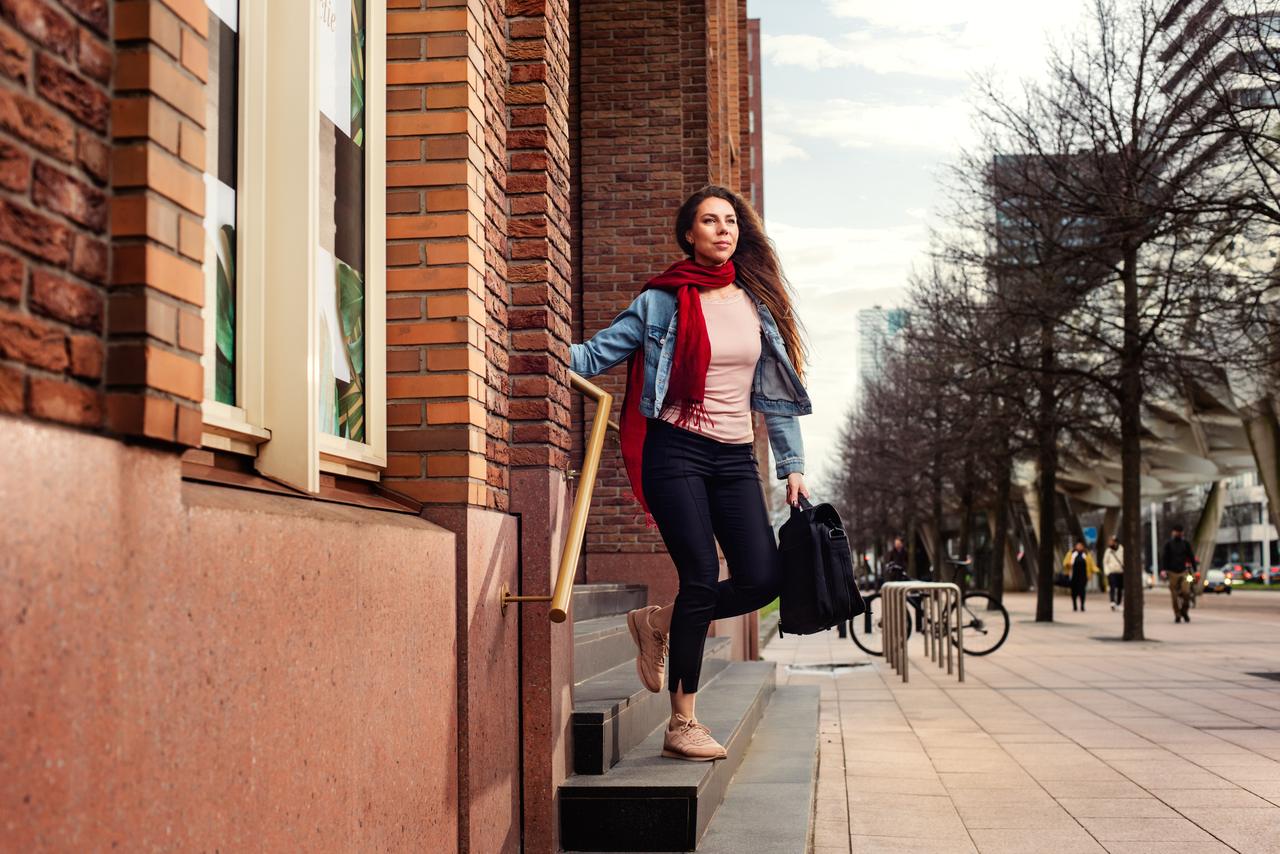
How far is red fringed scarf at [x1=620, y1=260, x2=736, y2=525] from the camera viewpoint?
4199 mm

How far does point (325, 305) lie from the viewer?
3.15m

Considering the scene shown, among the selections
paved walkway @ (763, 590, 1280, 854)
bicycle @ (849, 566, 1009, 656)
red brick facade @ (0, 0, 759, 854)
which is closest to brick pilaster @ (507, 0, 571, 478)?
red brick facade @ (0, 0, 759, 854)

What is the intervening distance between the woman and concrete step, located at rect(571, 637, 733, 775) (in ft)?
0.72

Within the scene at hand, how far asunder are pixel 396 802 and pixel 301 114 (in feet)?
5.63

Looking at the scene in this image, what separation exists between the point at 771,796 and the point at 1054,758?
8.64 feet

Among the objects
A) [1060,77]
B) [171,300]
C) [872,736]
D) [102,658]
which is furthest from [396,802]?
[1060,77]

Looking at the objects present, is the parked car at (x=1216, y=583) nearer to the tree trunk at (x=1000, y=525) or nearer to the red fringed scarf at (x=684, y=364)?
the tree trunk at (x=1000, y=525)

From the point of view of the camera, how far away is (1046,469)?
23094mm

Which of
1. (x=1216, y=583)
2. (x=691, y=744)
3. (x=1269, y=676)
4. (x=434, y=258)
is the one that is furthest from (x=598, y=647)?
(x=1216, y=583)

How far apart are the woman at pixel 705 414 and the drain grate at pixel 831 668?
913cm

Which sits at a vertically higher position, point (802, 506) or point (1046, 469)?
point (1046, 469)

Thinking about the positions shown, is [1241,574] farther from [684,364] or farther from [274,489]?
[274,489]

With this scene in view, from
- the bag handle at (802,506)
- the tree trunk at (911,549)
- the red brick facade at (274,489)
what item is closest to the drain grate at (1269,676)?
the bag handle at (802,506)

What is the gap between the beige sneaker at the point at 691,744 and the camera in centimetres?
445
